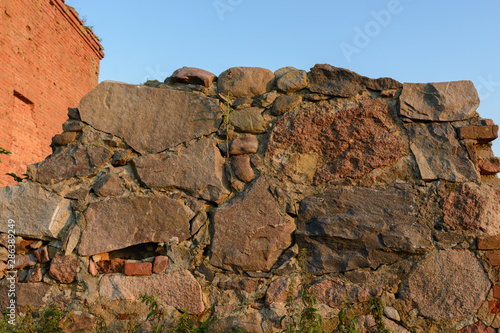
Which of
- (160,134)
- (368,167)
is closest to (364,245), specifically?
(368,167)

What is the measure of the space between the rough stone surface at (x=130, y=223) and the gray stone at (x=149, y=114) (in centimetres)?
37

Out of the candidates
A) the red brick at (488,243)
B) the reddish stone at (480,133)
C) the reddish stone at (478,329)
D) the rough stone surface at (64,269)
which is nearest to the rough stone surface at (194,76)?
the rough stone surface at (64,269)

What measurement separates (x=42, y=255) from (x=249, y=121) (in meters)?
1.50

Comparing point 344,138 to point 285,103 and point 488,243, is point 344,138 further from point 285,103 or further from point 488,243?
point 488,243

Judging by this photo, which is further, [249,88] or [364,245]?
[249,88]

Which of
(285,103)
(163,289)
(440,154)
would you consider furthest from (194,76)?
(440,154)

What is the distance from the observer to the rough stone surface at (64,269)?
2195 mm

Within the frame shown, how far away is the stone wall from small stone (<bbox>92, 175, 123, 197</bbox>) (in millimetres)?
12

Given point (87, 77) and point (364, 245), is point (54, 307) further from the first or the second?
point (87, 77)

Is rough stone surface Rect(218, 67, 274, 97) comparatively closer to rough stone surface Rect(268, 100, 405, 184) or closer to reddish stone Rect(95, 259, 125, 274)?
rough stone surface Rect(268, 100, 405, 184)

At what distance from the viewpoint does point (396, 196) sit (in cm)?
218

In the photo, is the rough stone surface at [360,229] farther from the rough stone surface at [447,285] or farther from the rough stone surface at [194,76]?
the rough stone surface at [194,76]

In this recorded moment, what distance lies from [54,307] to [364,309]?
174 cm

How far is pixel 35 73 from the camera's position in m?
5.80
